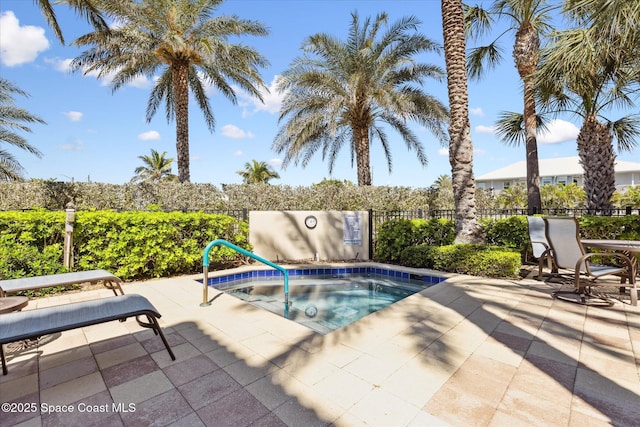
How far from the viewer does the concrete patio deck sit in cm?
200

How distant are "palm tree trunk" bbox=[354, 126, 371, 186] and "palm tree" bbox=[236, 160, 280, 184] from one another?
25.4 meters

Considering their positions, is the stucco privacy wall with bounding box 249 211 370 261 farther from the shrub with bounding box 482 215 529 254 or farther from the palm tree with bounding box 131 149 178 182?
the palm tree with bounding box 131 149 178 182

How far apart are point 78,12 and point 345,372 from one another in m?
11.8

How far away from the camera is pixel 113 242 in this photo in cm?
579

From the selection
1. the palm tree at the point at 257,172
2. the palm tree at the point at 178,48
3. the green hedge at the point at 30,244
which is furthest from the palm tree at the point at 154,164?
the green hedge at the point at 30,244

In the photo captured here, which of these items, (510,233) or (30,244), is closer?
(30,244)

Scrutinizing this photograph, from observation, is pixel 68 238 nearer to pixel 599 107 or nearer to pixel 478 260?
pixel 478 260

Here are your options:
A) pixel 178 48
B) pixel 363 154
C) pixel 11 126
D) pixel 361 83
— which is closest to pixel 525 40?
pixel 361 83

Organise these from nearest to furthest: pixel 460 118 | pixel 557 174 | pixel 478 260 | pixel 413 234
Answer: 1. pixel 478 260
2. pixel 460 118
3. pixel 413 234
4. pixel 557 174

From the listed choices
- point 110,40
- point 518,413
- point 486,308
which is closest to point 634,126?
point 486,308

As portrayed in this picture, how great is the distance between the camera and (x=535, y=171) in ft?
36.8

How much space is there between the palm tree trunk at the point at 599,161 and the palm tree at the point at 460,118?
582 centimetres

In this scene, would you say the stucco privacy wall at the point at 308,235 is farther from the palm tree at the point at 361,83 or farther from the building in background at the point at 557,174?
the building in background at the point at 557,174

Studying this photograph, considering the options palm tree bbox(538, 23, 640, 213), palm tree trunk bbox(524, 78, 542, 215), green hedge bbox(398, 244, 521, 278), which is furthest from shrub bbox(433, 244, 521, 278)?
palm tree trunk bbox(524, 78, 542, 215)
